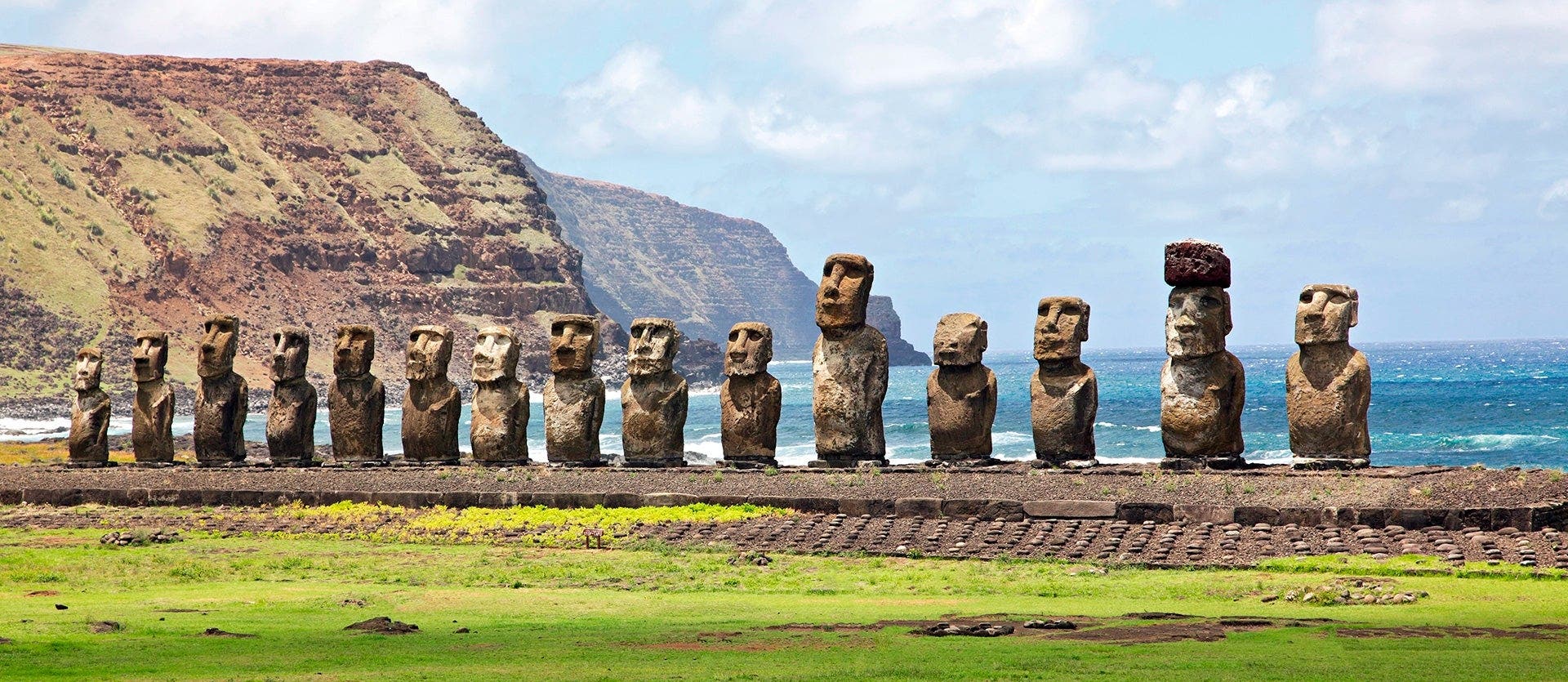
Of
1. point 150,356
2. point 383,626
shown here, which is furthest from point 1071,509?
point 150,356

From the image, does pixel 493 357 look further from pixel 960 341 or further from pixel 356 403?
pixel 960 341

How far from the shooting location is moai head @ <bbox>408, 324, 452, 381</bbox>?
25.8 m

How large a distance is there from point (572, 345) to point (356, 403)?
12.6ft

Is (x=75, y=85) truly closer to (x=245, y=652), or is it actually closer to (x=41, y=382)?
(x=41, y=382)

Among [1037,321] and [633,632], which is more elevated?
[1037,321]

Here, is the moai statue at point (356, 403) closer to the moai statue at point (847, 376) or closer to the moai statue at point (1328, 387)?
the moai statue at point (847, 376)

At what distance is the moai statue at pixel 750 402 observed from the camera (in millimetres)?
23734

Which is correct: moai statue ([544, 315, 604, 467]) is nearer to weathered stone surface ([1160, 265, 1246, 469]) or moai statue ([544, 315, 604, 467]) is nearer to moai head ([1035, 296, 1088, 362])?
moai head ([1035, 296, 1088, 362])

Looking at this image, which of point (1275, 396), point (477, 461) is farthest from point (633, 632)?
point (1275, 396)

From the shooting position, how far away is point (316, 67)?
129000 mm

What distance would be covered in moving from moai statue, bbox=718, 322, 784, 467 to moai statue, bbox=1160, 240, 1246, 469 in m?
5.26

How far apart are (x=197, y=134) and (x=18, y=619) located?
103 meters

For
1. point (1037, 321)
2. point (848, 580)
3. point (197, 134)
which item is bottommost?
point (848, 580)

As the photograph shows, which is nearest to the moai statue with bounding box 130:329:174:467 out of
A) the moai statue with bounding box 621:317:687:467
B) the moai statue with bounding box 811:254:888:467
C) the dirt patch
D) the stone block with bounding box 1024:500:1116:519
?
the moai statue with bounding box 621:317:687:467
